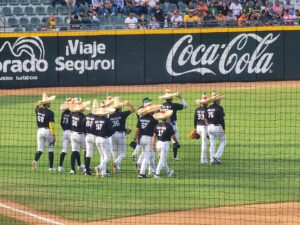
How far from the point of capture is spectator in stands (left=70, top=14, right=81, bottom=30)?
35.8 metres

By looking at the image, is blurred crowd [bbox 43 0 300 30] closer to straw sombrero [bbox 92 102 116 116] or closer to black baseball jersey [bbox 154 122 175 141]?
straw sombrero [bbox 92 102 116 116]

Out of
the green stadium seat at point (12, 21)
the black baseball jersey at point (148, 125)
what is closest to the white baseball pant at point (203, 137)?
the black baseball jersey at point (148, 125)

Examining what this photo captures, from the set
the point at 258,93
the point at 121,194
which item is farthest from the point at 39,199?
the point at 258,93

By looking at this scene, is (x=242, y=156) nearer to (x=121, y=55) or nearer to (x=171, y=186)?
(x=171, y=186)

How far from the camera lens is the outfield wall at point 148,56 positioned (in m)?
35.8

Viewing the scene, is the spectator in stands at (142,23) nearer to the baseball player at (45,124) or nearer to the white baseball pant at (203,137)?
the white baseball pant at (203,137)

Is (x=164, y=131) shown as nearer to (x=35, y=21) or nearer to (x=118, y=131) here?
(x=118, y=131)

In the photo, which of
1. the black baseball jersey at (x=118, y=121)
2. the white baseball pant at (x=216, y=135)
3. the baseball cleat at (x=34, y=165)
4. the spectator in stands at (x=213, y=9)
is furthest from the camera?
the spectator in stands at (x=213, y=9)

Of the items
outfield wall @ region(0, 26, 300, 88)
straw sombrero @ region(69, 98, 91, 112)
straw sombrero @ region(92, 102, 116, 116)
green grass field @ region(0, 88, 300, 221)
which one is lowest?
green grass field @ region(0, 88, 300, 221)

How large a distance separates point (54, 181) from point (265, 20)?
1777 centimetres

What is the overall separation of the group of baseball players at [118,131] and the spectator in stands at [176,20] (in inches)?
541

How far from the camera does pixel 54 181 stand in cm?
2098

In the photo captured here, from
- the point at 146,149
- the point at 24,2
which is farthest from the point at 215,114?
the point at 24,2

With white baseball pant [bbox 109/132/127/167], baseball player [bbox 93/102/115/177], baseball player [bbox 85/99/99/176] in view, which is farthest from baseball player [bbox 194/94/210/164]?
baseball player [bbox 85/99/99/176]
